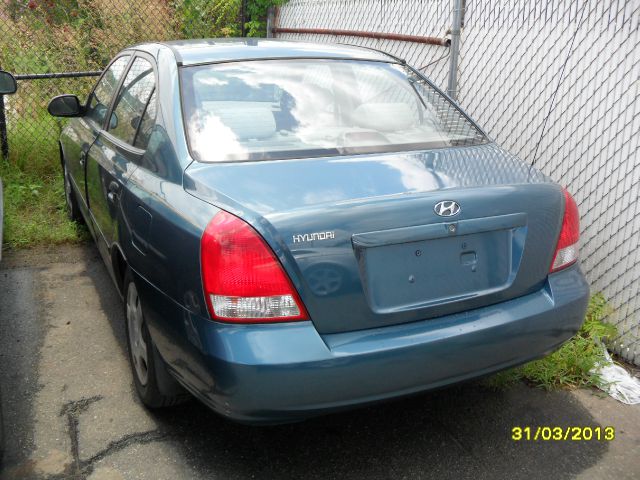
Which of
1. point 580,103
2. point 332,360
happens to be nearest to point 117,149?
point 332,360

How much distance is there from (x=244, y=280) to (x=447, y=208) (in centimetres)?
77

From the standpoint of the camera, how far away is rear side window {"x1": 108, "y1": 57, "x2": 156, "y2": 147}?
11.0 ft

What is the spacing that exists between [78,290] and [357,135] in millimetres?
2608

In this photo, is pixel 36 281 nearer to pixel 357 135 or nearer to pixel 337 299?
pixel 357 135

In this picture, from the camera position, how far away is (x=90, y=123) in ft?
14.5

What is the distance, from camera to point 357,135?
2971mm

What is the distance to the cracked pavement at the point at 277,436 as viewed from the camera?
9.14 ft

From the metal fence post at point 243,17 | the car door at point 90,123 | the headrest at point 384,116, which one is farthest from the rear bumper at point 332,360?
the metal fence post at point 243,17

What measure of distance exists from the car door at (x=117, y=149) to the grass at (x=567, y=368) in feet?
6.77

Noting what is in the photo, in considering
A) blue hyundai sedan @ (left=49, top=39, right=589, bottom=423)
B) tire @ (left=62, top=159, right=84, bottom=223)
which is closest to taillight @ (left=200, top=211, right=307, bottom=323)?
blue hyundai sedan @ (left=49, top=39, right=589, bottom=423)

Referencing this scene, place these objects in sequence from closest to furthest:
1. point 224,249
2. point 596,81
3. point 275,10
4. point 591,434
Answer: point 224,249, point 591,434, point 596,81, point 275,10

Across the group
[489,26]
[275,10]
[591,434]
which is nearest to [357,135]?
[591,434]

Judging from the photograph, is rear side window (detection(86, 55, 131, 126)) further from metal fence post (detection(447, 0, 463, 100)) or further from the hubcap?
metal fence post (detection(447, 0, 463, 100))

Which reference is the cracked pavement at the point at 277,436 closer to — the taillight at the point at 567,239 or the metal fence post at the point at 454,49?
the taillight at the point at 567,239
